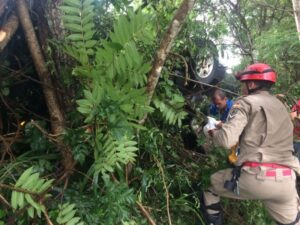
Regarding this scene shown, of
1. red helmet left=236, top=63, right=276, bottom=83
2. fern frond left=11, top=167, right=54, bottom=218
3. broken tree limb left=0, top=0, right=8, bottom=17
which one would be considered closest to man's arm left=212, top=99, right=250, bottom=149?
red helmet left=236, top=63, right=276, bottom=83

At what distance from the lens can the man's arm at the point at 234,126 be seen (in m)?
3.60

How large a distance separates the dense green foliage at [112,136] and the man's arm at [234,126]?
0.43 meters


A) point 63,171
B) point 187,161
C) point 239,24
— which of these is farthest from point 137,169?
point 239,24

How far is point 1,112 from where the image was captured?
12.5ft

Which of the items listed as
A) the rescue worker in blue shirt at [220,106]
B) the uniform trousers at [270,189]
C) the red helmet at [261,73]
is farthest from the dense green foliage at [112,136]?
the red helmet at [261,73]

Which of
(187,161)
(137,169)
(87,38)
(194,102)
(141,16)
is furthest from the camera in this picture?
(194,102)

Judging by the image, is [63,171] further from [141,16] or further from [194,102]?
[194,102]

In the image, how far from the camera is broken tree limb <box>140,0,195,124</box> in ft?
9.37

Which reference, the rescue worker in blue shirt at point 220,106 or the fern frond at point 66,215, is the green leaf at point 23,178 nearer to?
the fern frond at point 66,215

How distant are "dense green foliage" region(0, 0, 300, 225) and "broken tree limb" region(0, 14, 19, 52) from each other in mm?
348

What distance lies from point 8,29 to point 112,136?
1556mm

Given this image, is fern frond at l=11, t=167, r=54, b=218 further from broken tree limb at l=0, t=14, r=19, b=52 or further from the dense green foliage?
broken tree limb at l=0, t=14, r=19, b=52

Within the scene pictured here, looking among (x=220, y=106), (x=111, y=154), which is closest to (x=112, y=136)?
(x=111, y=154)

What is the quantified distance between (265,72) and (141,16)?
6.38 ft
